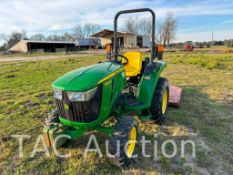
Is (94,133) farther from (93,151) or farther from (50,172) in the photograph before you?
(50,172)

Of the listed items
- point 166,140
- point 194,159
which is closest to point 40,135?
point 166,140

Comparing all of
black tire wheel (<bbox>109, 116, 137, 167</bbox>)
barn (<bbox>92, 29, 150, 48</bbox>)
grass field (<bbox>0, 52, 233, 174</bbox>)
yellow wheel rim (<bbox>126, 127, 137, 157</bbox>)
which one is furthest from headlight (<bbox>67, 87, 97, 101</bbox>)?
barn (<bbox>92, 29, 150, 48</bbox>)

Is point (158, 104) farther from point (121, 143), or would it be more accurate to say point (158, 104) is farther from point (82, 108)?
point (82, 108)

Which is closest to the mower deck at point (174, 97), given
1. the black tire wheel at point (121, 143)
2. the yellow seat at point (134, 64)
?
the yellow seat at point (134, 64)

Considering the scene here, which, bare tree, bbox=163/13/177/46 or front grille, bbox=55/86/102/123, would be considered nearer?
front grille, bbox=55/86/102/123

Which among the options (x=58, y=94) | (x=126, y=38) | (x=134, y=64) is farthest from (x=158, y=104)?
(x=126, y=38)

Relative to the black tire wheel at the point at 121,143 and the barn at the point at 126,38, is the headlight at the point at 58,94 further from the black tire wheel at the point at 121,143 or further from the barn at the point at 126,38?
the barn at the point at 126,38

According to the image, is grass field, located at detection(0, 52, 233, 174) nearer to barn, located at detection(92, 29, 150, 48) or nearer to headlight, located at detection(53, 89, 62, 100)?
headlight, located at detection(53, 89, 62, 100)

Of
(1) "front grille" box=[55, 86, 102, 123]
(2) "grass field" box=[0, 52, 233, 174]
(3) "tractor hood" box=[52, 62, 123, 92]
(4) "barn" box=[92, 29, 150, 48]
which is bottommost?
(2) "grass field" box=[0, 52, 233, 174]

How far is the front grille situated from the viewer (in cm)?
243

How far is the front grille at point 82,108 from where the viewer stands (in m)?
2.43

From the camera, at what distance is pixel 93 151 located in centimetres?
295

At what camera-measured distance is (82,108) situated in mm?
2430

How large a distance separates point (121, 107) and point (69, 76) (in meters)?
0.99
